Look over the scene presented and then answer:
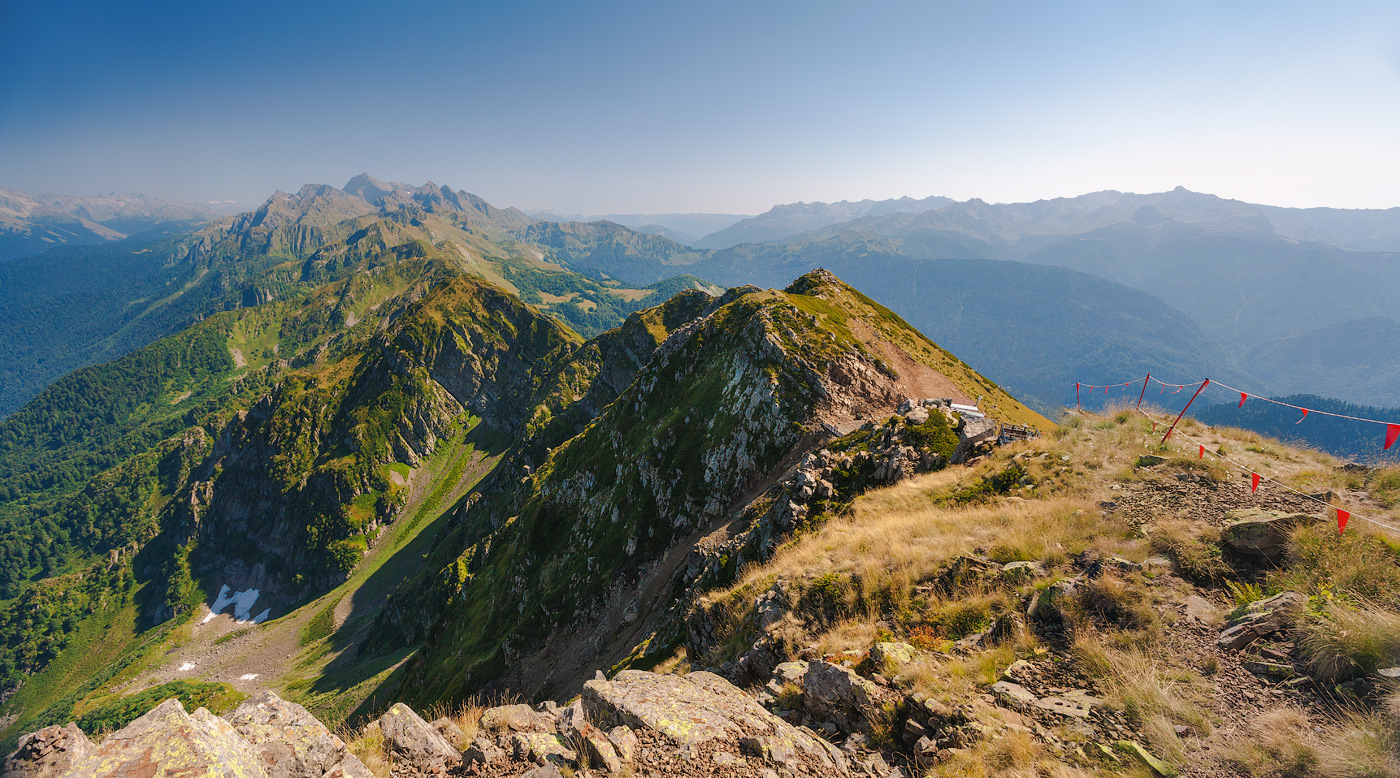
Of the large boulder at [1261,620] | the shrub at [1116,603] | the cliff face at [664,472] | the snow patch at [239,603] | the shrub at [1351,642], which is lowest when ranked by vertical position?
the snow patch at [239,603]

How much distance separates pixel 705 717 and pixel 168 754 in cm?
915

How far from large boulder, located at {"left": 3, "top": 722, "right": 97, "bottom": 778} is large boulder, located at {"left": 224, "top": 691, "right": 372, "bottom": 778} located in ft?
7.65

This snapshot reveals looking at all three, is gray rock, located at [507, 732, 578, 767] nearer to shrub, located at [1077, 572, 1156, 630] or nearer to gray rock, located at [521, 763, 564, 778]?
gray rock, located at [521, 763, 564, 778]

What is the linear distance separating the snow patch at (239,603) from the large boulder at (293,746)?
228m

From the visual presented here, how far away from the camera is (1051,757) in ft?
24.2

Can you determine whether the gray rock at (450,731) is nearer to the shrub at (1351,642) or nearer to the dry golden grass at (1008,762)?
the dry golden grass at (1008,762)

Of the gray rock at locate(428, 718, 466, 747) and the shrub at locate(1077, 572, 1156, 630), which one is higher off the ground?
the shrub at locate(1077, 572, 1156, 630)

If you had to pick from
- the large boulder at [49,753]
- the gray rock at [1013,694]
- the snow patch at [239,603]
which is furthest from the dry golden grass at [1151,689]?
the snow patch at [239,603]

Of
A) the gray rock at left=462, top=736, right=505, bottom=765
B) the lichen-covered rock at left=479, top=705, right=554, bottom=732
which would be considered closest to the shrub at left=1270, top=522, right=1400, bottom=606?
the lichen-covered rock at left=479, top=705, right=554, bottom=732

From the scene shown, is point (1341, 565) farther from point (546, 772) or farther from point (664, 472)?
point (664, 472)

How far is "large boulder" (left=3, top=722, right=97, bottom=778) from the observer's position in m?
6.71

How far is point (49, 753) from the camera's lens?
6.75m

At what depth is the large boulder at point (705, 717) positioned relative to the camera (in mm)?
9008

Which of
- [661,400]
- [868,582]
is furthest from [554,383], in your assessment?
[868,582]
